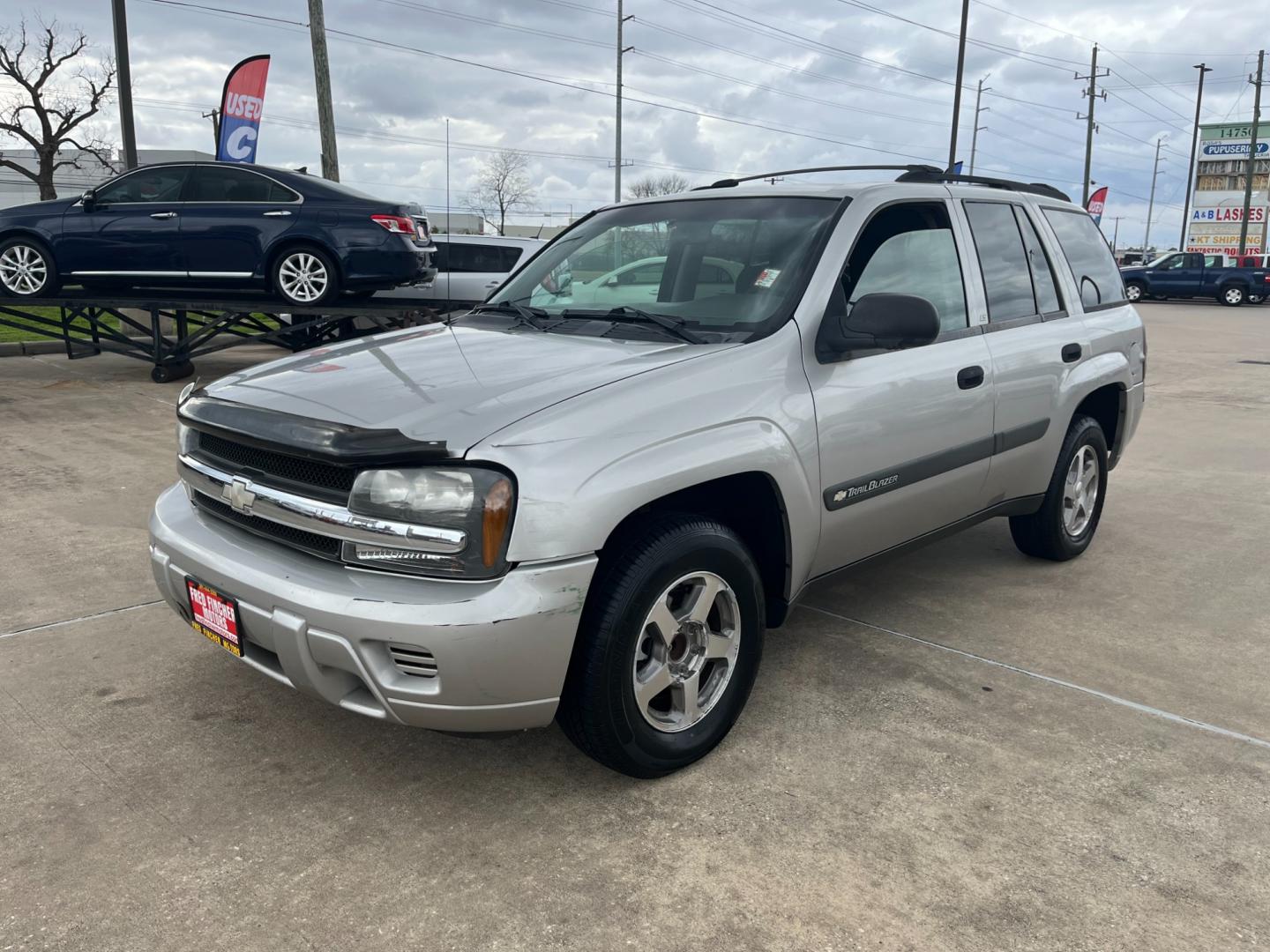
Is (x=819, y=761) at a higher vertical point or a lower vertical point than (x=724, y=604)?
lower

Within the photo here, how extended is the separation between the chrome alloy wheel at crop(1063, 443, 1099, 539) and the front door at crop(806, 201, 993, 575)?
0.96 metres

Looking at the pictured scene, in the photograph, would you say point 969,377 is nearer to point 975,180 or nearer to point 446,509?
point 975,180

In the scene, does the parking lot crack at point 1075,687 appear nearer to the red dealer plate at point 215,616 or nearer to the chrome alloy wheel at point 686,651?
the chrome alloy wheel at point 686,651

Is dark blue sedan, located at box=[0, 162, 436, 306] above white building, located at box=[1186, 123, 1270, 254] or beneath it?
beneath

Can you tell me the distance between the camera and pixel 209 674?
3562 millimetres

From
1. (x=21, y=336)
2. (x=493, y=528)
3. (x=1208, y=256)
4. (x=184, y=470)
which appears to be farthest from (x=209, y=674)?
(x=1208, y=256)

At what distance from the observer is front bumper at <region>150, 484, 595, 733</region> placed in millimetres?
2371

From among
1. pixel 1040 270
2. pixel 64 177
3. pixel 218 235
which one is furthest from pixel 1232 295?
pixel 64 177

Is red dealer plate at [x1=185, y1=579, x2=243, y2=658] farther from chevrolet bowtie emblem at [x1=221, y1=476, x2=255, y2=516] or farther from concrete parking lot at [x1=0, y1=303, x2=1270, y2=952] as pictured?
concrete parking lot at [x1=0, y1=303, x2=1270, y2=952]

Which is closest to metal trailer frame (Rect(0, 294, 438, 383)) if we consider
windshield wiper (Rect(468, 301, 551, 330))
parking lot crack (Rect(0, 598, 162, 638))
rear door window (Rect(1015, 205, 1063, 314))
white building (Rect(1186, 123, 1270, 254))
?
parking lot crack (Rect(0, 598, 162, 638))

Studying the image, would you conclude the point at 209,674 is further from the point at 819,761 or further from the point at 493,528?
the point at 819,761

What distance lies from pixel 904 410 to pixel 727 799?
1.51m

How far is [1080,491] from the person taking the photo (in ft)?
16.2

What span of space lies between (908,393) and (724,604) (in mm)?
1116
